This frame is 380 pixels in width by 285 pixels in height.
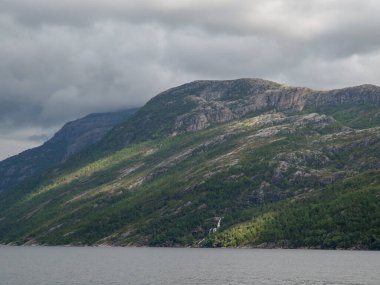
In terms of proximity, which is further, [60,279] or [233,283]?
[60,279]

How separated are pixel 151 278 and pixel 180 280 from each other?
1140 cm

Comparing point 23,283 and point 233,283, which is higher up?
point 23,283

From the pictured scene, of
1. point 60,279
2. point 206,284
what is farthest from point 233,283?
point 60,279

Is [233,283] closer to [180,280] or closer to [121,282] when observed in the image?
[180,280]

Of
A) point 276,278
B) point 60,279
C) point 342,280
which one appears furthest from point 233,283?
point 60,279

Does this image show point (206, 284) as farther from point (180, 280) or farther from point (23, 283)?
point (23, 283)

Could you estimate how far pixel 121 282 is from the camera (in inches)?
7397

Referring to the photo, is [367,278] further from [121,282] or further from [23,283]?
[23,283]

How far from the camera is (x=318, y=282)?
7229 inches

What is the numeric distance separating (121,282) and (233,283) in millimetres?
33914

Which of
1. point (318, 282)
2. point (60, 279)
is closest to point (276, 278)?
point (318, 282)

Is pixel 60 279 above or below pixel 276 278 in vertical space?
above

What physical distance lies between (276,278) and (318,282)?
715 inches

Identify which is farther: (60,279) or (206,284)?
(60,279)
